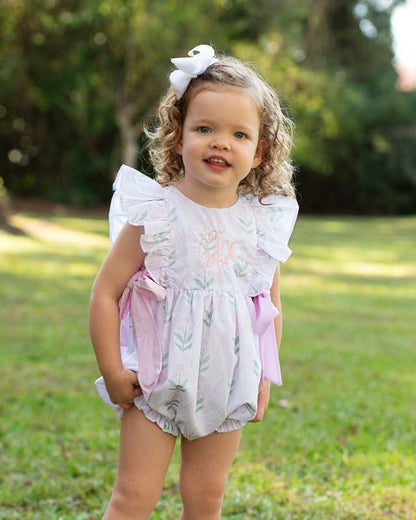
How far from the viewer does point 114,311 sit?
2.03 m

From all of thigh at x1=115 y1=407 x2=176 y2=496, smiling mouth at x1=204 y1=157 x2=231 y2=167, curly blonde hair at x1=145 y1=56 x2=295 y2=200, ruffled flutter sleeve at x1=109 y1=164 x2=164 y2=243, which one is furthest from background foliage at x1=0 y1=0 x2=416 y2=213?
thigh at x1=115 y1=407 x2=176 y2=496

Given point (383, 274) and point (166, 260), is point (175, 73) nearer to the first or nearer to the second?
point (166, 260)

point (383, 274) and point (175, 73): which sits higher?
point (175, 73)

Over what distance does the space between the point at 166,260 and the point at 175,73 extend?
52cm

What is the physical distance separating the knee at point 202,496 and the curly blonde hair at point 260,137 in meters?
0.85

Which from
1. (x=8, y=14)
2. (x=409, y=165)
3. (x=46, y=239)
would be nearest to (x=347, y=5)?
(x=409, y=165)

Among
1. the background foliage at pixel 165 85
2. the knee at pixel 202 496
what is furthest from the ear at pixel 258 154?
the background foliage at pixel 165 85

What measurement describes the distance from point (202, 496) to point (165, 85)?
67.8 ft

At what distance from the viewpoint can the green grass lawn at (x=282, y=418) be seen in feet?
9.91

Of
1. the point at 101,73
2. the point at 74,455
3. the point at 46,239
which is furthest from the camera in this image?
the point at 101,73

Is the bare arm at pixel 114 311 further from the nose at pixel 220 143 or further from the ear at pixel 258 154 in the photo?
the ear at pixel 258 154

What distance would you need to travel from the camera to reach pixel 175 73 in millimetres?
2094

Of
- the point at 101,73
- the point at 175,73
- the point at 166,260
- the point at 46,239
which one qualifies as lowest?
the point at 46,239

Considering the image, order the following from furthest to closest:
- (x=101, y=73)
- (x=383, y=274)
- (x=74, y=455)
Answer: (x=101, y=73) < (x=383, y=274) < (x=74, y=455)
